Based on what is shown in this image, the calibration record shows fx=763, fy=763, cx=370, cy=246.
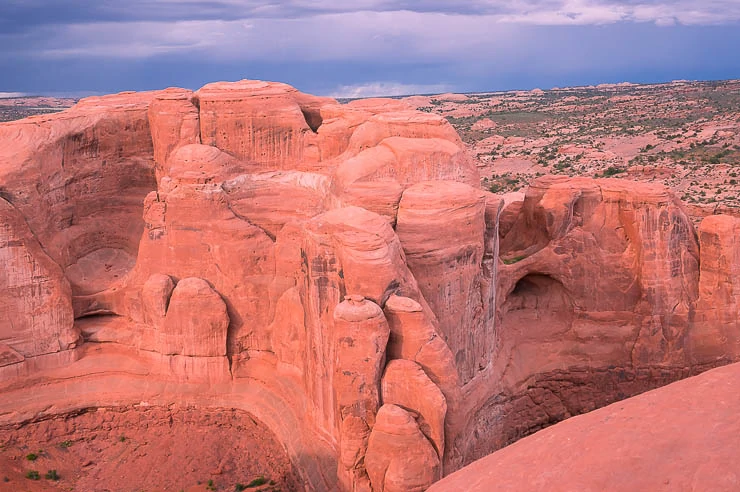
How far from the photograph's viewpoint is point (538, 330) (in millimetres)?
24500

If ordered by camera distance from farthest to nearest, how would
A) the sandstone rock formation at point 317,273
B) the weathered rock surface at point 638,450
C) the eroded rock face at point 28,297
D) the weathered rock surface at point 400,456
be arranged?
the eroded rock face at point 28,297, the sandstone rock formation at point 317,273, the weathered rock surface at point 400,456, the weathered rock surface at point 638,450

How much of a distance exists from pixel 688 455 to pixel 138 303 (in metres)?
17.9

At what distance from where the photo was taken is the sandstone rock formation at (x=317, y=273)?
18.2m

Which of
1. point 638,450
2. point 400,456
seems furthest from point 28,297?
point 638,450

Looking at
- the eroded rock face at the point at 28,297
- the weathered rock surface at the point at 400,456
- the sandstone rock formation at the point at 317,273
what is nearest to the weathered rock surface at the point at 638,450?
the weathered rock surface at the point at 400,456

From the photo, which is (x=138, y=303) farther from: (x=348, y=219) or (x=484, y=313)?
(x=484, y=313)

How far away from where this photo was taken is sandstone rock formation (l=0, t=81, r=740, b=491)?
18234 millimetres

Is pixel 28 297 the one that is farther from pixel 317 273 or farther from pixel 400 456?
pixel 400 456

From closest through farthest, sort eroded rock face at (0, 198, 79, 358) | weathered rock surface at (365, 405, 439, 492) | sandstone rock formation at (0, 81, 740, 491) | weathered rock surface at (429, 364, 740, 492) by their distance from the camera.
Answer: weathered rock surface at (429, 364, 740, 492) → weathered rock surface at (365, 405, 439, 492) → sandstone rock formation at (0, 81, 740, 491) → eroded rock face at (0, 198, 79, 358)

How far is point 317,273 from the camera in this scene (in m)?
18.1

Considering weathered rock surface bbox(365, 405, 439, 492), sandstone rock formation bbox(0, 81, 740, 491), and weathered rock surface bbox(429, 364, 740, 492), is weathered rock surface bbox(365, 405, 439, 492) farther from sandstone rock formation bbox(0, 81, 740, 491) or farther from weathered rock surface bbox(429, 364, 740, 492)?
weathered rock surface bbox(429, 364, 740, 492)

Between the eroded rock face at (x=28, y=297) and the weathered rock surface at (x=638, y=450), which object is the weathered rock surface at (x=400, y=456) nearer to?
the weathered rock surface at (x=638, y=450)

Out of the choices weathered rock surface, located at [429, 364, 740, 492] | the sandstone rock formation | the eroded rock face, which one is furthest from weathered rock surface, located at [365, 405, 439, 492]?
the eroded rock face

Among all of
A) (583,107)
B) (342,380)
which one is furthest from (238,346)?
(583,107)
